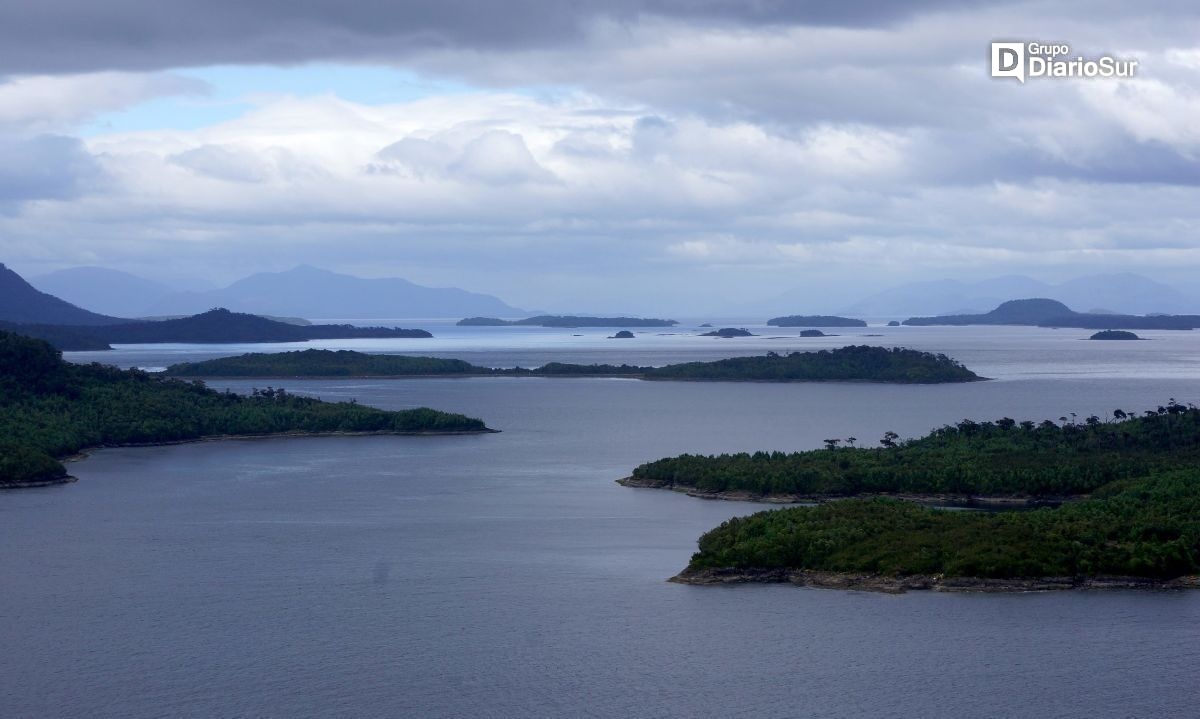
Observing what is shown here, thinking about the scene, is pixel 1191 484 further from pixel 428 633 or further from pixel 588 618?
pixel 428 633

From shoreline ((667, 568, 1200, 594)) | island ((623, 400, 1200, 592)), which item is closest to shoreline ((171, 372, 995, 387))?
island ((623, 400, 1200, 592))

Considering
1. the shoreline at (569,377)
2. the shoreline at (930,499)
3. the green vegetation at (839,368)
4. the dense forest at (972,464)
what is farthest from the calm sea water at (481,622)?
the green vegetation at (839,368)

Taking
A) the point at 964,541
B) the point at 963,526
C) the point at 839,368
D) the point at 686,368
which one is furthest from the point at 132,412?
the point at 839,368

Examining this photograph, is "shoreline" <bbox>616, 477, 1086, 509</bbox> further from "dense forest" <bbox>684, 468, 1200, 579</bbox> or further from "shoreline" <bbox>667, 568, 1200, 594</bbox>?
"shoreline" <bbox>667, 568, 1200, 594</bbox>

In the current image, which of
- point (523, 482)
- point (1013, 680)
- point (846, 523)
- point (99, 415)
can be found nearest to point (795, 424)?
point (523, 482)

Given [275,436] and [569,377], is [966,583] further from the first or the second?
[569,377]

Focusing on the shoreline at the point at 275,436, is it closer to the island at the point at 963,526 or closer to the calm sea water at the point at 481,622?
the calm sea water at the point at 481,622
